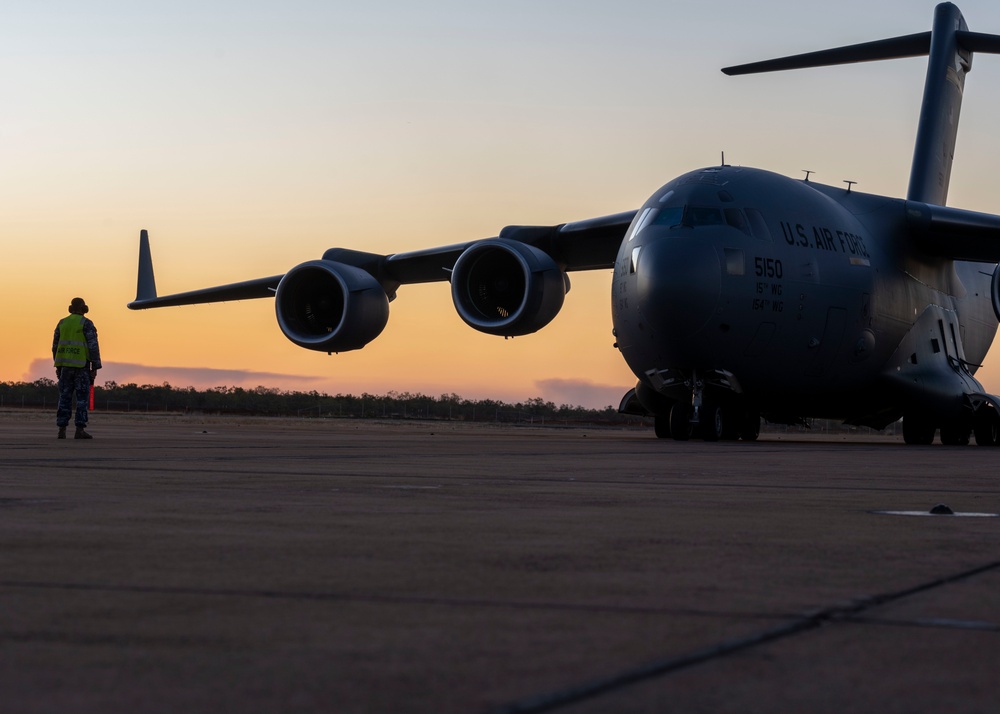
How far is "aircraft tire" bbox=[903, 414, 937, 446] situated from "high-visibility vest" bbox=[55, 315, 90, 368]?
12909mm

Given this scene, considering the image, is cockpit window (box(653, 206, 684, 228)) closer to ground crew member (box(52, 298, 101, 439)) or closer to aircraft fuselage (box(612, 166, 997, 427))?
aircraft fuselage (box(612, 166, 997, 427))

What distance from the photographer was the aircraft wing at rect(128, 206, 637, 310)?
20234 millimetres

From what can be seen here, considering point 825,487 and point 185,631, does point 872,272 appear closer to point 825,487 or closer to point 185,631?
point 825,487

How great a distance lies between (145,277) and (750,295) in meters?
12.4

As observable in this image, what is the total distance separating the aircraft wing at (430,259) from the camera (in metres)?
20.2

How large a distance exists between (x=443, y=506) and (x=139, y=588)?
7.30 ft

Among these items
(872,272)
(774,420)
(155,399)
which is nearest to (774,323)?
(872,272)

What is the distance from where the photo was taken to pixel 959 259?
20.4 m

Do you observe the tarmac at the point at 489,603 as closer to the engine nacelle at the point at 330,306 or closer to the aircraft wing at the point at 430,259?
the engine nacelle at the point at 330,306

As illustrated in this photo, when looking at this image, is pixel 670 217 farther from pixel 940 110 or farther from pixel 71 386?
pixel 940 110

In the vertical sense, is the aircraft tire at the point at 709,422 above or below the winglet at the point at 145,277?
below

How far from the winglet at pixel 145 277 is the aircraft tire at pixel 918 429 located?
13.5 m

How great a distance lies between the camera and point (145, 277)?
77.3 feet

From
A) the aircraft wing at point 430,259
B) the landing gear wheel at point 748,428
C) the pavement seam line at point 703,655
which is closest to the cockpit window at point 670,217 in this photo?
the aircraft wing at point 430,259
